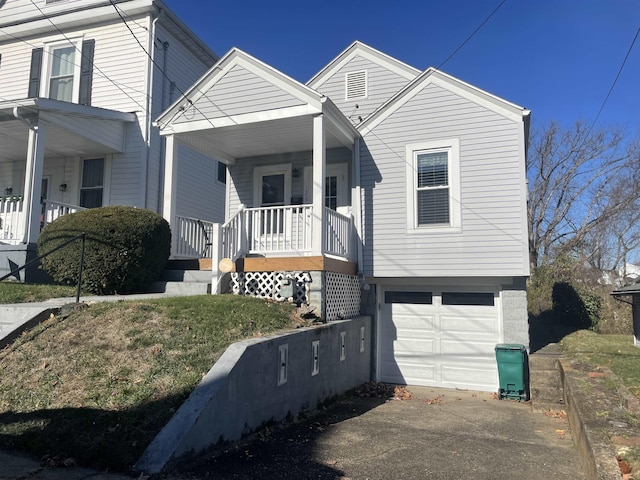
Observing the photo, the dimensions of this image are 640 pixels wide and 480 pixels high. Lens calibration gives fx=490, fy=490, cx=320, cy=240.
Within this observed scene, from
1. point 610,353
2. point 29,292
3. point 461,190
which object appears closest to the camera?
point 29,292

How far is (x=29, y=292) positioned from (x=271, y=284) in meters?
4.19

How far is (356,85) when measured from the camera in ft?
40.0

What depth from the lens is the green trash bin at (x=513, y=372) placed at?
8.85 m

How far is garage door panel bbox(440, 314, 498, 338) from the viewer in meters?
9.98

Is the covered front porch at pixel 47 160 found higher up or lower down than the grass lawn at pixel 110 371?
higher up

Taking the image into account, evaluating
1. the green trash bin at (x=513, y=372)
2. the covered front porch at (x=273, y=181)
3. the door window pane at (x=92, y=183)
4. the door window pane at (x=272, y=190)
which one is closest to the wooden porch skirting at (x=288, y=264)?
the covered front porch at (x=273, y=181)

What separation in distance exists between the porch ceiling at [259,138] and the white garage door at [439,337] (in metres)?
3.77

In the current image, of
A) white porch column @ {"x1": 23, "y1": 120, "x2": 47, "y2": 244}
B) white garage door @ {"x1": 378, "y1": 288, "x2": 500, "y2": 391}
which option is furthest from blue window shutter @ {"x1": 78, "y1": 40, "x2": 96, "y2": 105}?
white garage door @ {"x1": 378, "y1": 288, "x2": 500, "y2": 391}

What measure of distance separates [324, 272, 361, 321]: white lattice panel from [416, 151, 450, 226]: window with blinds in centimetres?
192

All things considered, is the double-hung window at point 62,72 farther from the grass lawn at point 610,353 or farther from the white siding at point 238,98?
the grass lawn at point 610,353

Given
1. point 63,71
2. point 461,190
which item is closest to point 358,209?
point 461,190

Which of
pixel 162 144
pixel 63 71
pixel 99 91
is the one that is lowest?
pixel 162 144

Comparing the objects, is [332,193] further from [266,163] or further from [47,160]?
[47,160]

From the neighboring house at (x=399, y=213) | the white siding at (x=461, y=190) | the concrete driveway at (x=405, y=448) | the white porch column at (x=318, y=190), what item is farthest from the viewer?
the white siding at (x=461, y=190)
